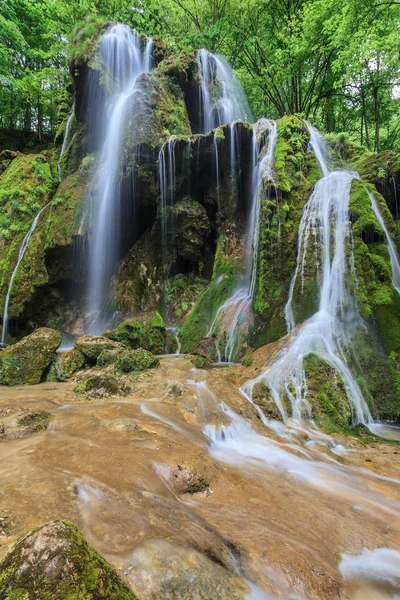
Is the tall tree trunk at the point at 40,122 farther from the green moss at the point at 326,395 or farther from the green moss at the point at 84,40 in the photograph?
the green moss at the point at 326,395

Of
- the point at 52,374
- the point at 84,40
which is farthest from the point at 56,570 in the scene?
the point at 84,40

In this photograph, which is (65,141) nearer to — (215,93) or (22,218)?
(22,218)

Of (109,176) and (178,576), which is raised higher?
(109,176)

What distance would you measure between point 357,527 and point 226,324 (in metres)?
6.41

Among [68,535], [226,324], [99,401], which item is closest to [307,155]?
[226,324]

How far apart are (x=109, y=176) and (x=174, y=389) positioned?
37.5 ft

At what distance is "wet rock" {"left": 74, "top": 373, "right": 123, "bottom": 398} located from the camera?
5457mm

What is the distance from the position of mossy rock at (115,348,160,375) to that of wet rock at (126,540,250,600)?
484 centimetres

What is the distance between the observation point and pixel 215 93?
16438mm

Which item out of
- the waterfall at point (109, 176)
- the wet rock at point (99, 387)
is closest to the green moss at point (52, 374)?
the wet rock at point (99, 387)

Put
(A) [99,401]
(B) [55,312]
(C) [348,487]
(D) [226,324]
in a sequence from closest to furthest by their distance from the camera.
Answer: (C) [348,487] → (A) [99,401] → (D) [226,324] → (B) [55,312]

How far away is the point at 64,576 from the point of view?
1076 millimetres

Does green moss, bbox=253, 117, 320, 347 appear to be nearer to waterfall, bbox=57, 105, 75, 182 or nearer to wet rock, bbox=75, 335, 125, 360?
wet rock, bbox=75, 335, 125, 360

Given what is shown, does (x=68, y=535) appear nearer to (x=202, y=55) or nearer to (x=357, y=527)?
(x=357, y=527)
